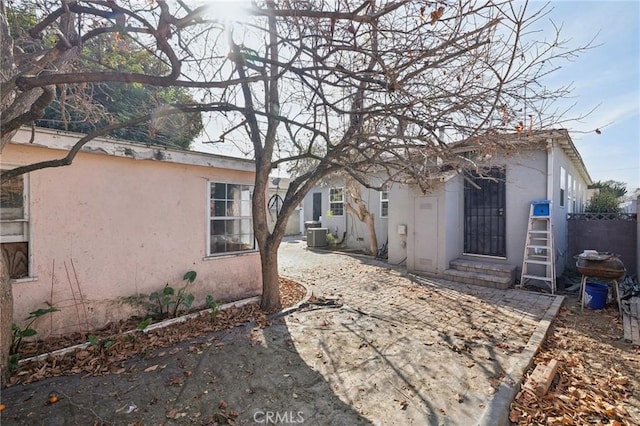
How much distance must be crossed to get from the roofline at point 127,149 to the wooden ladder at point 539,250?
22.6ft

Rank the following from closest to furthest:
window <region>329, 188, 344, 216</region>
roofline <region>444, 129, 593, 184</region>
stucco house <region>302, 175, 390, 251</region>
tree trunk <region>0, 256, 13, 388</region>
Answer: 1. tree trunk <region>0, 256, 13, 388</region>
2. roofline <region>444, 129, 593, 184</region>
3. stucco house <region>302, 175, 390, 251</region>
4. window <region>329, 188, 344, 216</region>

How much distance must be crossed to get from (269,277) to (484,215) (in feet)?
21.9

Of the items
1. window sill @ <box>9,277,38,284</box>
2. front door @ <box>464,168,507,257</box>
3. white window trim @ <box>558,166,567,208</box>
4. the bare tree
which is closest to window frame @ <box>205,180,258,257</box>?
the bare tree

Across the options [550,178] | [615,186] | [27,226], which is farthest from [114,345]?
[615,186]

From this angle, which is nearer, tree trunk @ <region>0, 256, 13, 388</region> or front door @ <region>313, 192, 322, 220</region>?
tree trunk @ <region>0, 256, 13, 388</region>

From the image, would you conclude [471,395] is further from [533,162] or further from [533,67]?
[533,162]

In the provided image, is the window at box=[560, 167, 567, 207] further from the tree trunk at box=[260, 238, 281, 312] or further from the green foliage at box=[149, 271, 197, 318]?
the green foliage at box=[149, 271, 197, 318]

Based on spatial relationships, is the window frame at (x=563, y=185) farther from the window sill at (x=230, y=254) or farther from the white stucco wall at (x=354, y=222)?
the window sill at (x=230, y=254)

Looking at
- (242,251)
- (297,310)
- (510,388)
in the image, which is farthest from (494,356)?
(242,251)

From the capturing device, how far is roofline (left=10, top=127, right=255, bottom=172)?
12.6ft

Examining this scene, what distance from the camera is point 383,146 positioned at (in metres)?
4.81

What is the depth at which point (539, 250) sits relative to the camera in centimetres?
721

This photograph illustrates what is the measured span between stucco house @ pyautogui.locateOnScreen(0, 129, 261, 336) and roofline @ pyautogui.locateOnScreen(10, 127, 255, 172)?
0.05 ft

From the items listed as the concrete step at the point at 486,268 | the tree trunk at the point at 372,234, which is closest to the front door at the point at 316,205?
the tree trunk at the point at 372,234
